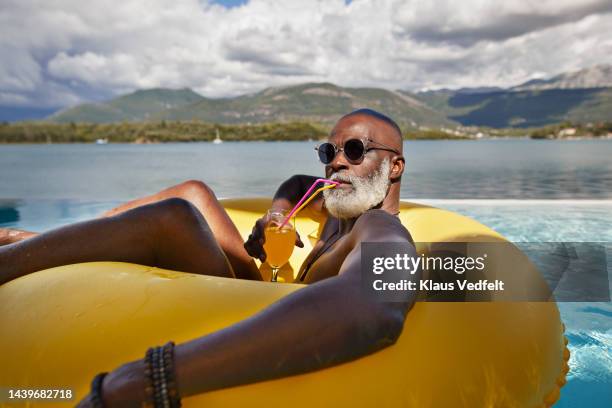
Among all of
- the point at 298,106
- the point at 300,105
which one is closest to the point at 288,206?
the point at 298,106

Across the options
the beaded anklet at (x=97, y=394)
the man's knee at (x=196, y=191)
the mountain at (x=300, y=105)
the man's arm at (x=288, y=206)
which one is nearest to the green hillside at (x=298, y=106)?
the mountain at (x=300, y=105)

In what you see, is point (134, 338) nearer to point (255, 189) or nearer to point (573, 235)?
point (573, 235)

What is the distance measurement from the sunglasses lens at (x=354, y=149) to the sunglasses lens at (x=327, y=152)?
74mm

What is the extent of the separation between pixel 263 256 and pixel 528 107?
18401 centimetres

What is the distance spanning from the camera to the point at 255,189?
1110cm

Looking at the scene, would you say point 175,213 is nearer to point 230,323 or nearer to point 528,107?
point 230,323

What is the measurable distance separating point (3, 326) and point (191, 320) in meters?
0.50

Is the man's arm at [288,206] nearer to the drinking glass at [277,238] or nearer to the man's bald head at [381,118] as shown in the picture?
the drinking glass at [277,238]

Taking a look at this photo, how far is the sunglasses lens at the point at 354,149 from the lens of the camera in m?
1.82

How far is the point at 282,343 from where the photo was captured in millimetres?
962

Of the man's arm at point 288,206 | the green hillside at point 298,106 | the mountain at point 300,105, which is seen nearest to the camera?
the man's arm at point 288,206

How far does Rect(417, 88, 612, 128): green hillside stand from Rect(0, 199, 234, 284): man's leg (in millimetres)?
150695

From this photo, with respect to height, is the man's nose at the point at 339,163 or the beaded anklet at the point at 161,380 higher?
the man's nose at the point at 339,163

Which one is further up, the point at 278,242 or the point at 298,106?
the point at 298,106
